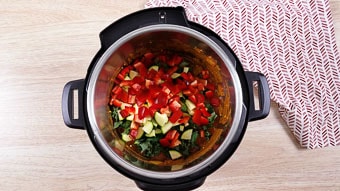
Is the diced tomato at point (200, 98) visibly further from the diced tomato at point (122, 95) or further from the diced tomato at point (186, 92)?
the diced tomato at point (122, 95)

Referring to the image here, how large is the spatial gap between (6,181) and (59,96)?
0.21 meters

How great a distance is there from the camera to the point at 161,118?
859 millimetres

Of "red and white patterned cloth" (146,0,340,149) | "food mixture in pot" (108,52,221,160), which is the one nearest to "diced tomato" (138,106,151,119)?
"food mixture in pot" (108,52,221,160)

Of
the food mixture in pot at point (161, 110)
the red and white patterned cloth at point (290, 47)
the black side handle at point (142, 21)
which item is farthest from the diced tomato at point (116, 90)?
the red and white patterned cloth at point (290, 47)

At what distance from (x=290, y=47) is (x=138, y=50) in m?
0.35

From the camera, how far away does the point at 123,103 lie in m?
0.88

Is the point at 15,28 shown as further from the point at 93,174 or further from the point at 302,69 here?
the point at 302,69

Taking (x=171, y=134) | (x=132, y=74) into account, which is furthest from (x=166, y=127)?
(x=132, y=74)

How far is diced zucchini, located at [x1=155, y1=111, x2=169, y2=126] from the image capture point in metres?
0.86

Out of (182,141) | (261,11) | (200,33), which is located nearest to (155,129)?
(182,141)

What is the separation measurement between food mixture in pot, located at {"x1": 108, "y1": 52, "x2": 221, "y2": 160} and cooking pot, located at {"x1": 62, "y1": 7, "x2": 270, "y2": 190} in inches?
1.0

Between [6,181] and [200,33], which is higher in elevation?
[200,33]

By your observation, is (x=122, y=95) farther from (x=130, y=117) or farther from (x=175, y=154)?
(x=175, y=154)

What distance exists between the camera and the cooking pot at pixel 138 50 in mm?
792
